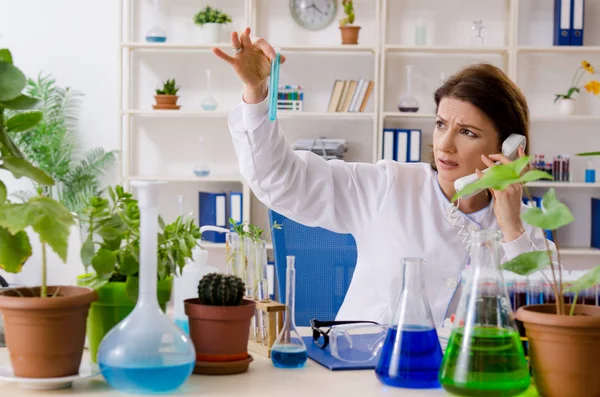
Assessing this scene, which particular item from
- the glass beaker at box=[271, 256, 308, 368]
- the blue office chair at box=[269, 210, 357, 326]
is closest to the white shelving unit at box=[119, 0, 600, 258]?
the blue office chair at box=[269, 210, 357, 326]

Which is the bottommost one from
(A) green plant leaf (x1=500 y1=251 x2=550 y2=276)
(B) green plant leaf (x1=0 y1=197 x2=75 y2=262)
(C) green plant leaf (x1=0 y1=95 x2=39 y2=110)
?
(A) green plant leaf (x1=500 y1=251 x2=550 y2=276)

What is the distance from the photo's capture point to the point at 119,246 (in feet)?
3.96

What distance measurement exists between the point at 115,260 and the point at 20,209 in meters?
0.17

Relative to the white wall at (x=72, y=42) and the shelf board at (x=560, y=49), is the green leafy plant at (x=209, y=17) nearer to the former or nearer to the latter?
the white wall at (x=72, y=42)

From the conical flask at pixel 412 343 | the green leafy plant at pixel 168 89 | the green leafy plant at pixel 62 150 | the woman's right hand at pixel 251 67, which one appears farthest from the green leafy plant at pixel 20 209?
→ the green leafy plant at pixel 168 89

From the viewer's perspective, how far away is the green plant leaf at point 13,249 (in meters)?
1.14

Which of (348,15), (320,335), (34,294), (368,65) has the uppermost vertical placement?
(348,15)

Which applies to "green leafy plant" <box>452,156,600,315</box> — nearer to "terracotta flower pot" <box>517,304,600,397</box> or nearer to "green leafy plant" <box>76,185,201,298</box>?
"terracotta flower pot" <box>517,304,600,397</box>

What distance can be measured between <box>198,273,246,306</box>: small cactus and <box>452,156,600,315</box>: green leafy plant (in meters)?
0.36

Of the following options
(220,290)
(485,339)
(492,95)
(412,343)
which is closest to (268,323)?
(220,290)

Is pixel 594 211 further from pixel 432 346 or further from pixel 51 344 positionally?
pixel 51 344

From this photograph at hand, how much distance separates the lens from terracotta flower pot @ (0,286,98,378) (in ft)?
3.57

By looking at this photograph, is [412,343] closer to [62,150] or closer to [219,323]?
Answer: [219,323]

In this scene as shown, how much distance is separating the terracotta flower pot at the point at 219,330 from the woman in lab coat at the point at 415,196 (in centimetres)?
82
